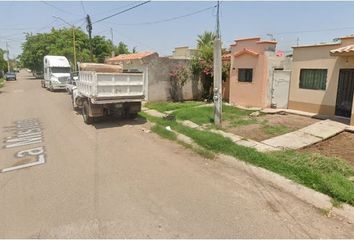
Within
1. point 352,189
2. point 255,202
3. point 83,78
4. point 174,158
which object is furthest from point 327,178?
point 83,78

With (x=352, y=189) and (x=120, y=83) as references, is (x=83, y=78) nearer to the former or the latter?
(x=120, y=83)

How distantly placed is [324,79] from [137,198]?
10173mm

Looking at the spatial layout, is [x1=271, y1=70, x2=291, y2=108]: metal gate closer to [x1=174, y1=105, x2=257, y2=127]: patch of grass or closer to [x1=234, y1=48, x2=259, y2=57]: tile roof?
[x1=234, y1=48, x2=259, y2=57]: tile roof

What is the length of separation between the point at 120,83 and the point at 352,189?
8021 mm

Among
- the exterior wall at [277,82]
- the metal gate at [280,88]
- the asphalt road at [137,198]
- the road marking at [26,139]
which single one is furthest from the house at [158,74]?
the asphalt road at [137,198]

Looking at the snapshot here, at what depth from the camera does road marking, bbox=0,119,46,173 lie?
6949mm

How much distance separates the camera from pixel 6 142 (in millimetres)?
8547

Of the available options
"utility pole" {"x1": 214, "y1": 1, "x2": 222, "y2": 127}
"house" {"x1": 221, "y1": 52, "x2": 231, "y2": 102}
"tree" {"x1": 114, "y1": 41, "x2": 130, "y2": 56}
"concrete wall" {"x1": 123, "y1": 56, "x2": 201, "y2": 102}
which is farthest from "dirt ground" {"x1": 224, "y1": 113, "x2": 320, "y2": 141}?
"tree" {"x1": 114, "y1": 41, "x2": 130, "y2": 56}

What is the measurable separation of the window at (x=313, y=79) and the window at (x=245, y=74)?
8.40ft

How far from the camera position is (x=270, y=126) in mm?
10008

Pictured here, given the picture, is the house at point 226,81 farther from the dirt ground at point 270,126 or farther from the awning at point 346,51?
the awning at point 346,51

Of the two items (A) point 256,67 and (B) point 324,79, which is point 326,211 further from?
(A) point 256,67

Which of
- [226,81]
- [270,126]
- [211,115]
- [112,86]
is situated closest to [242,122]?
[270,126]

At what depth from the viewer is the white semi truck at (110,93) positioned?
997 centimetres
